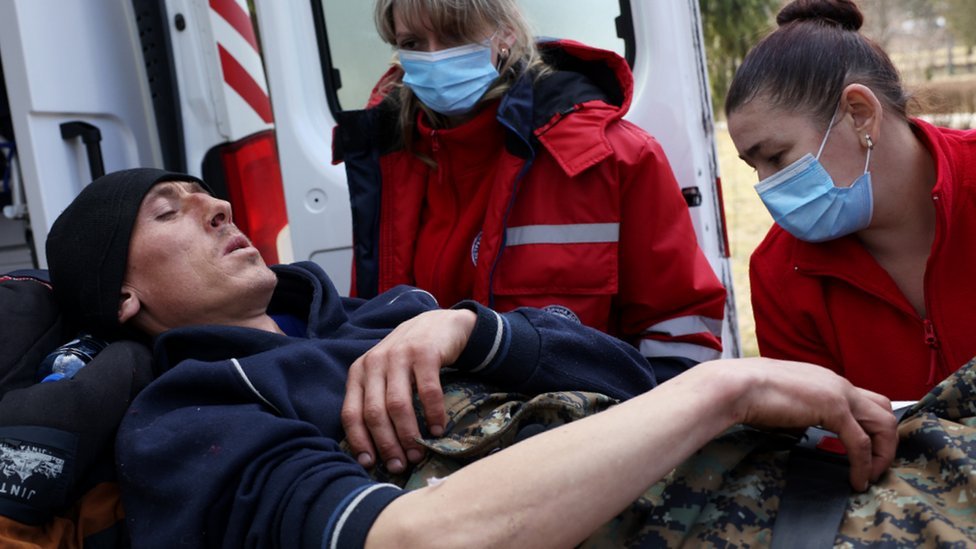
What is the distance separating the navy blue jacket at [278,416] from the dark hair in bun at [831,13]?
94 centimetres

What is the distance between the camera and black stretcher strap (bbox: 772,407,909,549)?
1552mm

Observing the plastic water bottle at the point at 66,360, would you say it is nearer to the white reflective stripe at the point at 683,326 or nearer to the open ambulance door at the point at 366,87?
the open ambulance door at the point at 366,87

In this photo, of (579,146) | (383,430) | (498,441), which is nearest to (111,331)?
(383,430)

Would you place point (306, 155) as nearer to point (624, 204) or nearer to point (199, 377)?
point (624, 204)

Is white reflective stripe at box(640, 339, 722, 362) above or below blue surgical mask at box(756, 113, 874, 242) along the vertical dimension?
below

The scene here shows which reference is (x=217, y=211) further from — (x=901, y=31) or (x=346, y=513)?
(x=901, y=31)

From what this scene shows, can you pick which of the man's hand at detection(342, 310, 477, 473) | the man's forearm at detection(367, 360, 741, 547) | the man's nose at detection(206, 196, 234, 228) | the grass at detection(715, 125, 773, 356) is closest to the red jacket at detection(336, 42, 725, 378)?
the man's nose at detection(206, 196, 234, 228)

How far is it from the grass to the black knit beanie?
455 cm

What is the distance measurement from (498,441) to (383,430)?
0.19 meters

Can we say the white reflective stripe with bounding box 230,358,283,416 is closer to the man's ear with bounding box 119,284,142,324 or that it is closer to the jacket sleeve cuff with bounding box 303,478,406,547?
the jacket sleeve cuff with bounding box 303,478,406,547

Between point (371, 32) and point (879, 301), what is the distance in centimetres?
172

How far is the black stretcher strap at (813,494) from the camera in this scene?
5.09 feet

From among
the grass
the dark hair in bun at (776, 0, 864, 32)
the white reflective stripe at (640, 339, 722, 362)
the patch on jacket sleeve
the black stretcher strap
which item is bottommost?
the grass

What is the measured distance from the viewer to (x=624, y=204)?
2.63 m
